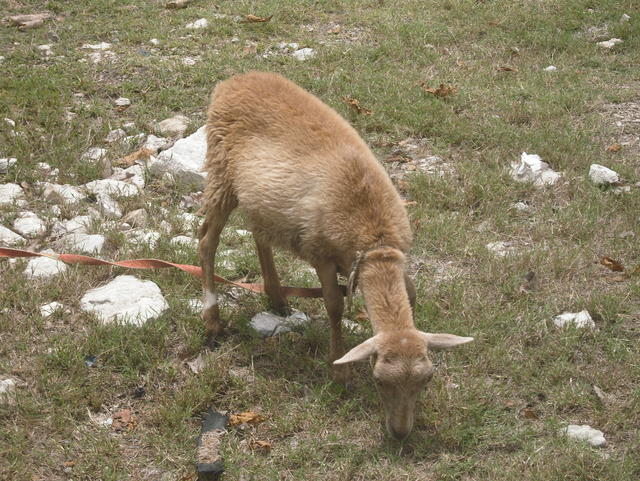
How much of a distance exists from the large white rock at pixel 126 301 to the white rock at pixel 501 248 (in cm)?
272

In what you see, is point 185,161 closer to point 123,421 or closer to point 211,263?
point 211,263

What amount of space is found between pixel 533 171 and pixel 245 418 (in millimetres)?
4018

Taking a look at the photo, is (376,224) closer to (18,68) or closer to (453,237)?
(453,237)

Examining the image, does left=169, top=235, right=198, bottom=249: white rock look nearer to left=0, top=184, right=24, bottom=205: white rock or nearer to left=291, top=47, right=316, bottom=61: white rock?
left=0, top=184, right=24, bottom=205: white rock

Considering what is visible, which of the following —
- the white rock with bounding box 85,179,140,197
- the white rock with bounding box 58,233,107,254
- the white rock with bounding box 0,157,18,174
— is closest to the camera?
the white rock with bounding box 58,233,107,254

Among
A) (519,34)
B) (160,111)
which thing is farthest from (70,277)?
(519,34)

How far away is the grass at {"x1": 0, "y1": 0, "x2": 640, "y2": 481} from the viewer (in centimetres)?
468

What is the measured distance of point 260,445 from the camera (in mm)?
4715

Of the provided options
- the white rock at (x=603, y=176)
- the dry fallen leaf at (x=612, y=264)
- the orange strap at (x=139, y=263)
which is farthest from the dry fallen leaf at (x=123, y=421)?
the white rock at (x=603, y=176)

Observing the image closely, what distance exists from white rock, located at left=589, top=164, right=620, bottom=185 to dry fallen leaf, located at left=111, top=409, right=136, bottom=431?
15.5ft

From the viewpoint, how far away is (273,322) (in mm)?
5773

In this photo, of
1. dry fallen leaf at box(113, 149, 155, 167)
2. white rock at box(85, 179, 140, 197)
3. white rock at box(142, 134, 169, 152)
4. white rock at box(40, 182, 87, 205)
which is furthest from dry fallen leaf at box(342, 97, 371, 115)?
white rock at box(40, 182, 87, 205)

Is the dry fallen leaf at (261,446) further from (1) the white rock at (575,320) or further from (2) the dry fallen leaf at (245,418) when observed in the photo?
(1) the white rock at (575,320)

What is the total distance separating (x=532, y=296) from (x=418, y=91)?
3.65 m
